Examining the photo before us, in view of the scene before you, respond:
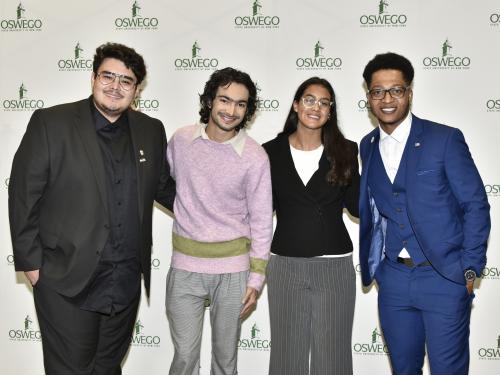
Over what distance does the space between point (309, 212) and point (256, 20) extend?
1.63 m

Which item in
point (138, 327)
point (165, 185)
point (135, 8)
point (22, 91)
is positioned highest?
point (135, 8)

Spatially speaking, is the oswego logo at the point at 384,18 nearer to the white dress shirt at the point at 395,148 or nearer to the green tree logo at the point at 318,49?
the green tree logo at the point at 318,49

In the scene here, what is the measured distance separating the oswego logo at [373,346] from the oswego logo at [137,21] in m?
2.71

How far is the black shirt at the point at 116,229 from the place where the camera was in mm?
2404

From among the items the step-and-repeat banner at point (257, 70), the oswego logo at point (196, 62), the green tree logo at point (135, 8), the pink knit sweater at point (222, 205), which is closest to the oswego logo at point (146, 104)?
the step-and-repeat banner at point (257, 70)

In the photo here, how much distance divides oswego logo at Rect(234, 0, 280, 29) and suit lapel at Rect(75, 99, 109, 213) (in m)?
1.66

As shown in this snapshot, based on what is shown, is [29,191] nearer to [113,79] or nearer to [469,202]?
[113,79]

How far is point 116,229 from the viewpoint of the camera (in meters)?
2.42

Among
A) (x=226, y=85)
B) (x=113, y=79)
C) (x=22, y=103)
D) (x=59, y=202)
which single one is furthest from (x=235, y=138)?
(x=22, y=103)

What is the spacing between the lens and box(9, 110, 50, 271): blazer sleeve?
2281 mm

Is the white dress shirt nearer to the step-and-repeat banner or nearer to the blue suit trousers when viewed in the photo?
the blue suit trousers

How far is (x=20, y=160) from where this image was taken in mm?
2316

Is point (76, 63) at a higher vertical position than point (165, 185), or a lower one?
higher

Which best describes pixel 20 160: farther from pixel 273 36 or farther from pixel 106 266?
pixel 273 36
